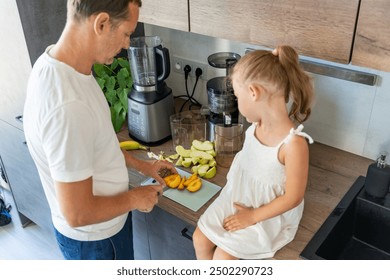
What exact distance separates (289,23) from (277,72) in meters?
0.17

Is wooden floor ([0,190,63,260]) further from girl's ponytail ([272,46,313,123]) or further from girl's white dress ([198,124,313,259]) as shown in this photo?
girl's ponytail ([272,46,313,123])

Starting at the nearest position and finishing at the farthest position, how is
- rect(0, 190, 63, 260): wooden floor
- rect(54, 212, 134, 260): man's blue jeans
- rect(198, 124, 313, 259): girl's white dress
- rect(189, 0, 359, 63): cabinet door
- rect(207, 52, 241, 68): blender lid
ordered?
1. rect(189, 0, 359, 63): cabinet door
2. rect(198, 124, 313, 259): girl's white dress
3. rect(54, 212, 134, 260): man's blue jeans
4. rect(207, 52, 241, 68): blender lid
5. rect(0, 190, 63, 260): wooden floor

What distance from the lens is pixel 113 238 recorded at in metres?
1.29

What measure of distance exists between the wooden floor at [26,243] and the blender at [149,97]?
106 cm

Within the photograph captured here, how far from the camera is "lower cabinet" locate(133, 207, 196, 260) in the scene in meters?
1.41

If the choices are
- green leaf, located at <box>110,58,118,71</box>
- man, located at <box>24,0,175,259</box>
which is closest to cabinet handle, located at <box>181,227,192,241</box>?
man, located at <box>24,0,175,259</box>

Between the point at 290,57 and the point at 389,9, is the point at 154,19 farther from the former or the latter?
the point at 389,9

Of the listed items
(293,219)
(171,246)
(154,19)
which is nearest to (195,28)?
(154,19)

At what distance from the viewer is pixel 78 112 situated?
93 cm

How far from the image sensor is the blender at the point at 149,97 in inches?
63.7

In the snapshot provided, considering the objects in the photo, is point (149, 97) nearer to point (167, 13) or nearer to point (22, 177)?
point (167, 13)

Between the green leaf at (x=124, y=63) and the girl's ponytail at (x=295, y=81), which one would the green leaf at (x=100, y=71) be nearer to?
the green leaf at (x=124, y=63)

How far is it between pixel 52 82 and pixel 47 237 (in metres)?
1.75

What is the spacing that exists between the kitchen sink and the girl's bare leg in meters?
0.37
